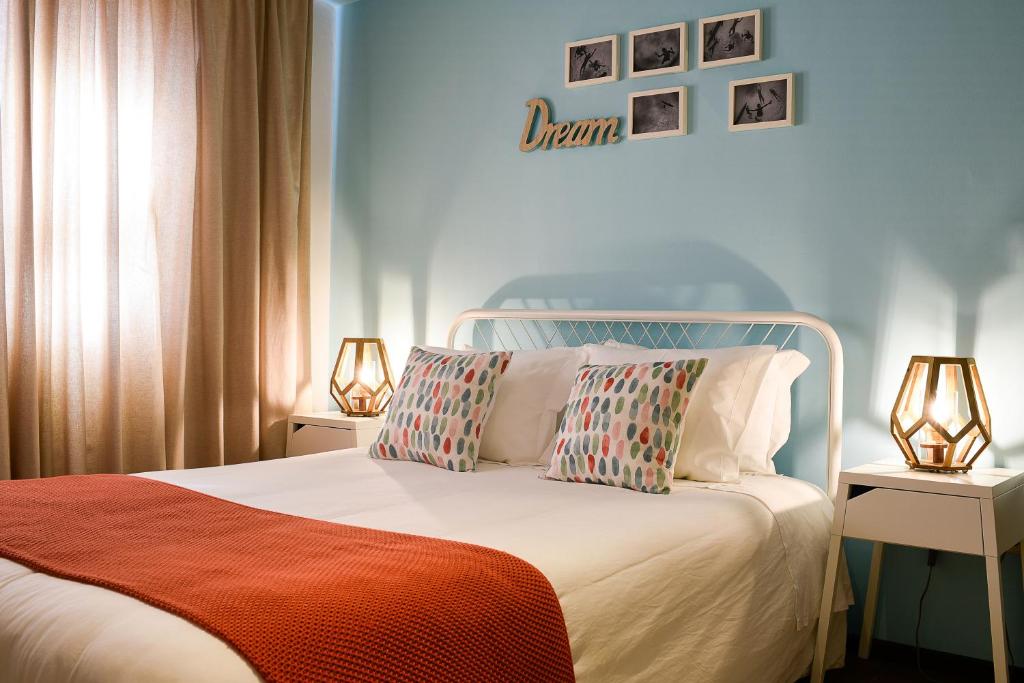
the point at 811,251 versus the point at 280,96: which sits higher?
the point at 280,96

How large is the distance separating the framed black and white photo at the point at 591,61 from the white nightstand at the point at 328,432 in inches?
60.5

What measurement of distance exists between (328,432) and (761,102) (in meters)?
2.03

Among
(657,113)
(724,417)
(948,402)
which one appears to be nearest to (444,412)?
(724,417)

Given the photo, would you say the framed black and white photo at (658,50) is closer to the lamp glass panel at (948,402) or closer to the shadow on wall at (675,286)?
the shadow on wall at (675,286)

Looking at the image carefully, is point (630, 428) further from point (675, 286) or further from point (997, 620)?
point (997, 620)

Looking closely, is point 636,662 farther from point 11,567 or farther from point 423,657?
point 11,567

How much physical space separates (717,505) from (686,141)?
1.42 metres

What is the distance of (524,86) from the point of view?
3615 millimetres

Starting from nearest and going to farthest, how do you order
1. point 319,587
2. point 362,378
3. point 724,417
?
point 319,587 < point 724,417 < point 362,378

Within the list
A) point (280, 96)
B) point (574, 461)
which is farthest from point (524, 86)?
point (574, 461)

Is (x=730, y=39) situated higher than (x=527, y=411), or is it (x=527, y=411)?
(x=730, y=39)

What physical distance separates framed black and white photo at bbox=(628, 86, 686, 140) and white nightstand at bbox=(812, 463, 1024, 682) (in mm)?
1366

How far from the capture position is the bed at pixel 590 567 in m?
1.35

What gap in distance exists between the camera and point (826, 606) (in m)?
2.41
